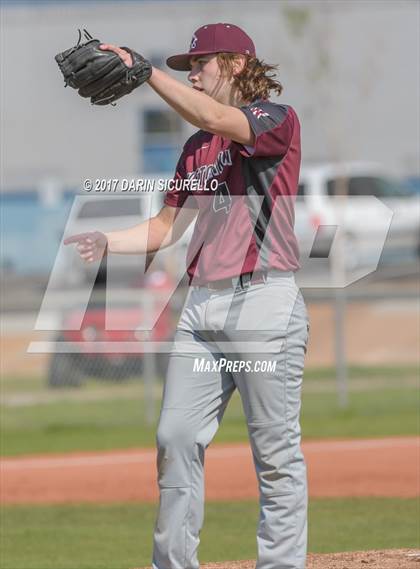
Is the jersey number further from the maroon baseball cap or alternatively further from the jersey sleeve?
the maroon baseball cap

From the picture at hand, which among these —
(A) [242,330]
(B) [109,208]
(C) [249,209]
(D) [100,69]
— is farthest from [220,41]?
(B) [109,208]

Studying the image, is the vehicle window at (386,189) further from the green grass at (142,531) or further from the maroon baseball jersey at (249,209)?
the maroon baseball jersey at (249,209)

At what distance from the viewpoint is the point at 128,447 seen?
42.8 feet

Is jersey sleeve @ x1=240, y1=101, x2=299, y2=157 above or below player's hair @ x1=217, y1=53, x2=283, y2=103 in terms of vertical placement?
below

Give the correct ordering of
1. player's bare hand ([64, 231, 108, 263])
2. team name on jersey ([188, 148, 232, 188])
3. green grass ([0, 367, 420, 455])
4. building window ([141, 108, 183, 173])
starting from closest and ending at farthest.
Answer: team name on jersey ([188, 148, 232, 188]), player's bare hand ([64, 231, 108, 263]), green grass ([0, 367, 420, 455]), building window ([141, 108, 183, 173])

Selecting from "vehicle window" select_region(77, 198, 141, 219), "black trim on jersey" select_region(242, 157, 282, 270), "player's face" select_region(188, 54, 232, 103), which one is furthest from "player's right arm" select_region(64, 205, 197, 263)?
"vehicle window" select_region(77, 198, 141, 219)

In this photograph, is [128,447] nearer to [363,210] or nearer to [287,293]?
[287,293]

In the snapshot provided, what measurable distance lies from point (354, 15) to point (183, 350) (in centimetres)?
2455

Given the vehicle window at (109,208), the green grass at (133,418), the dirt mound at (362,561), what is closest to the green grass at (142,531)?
the dirt mound at (362,561)

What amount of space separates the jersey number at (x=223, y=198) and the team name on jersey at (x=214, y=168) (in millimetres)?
62

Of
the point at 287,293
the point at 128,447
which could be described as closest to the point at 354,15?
the point at 128,447

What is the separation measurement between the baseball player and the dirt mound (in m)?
1.27

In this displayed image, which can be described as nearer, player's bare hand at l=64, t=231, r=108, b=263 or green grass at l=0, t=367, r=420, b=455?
player's bare hand at l=64, t=231, r=108, b=263

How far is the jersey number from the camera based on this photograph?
5098 mm
